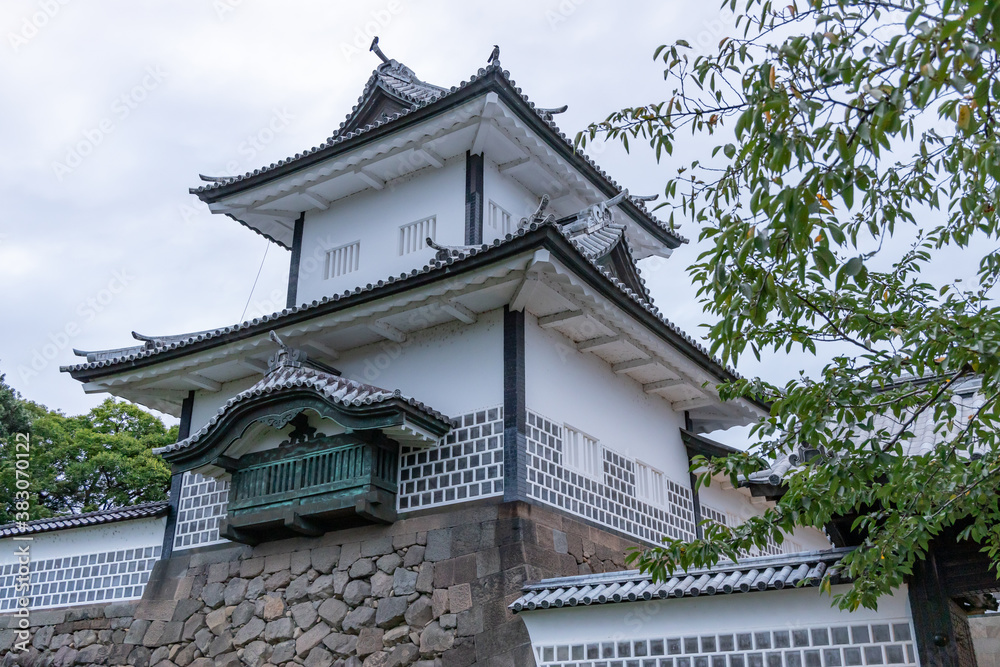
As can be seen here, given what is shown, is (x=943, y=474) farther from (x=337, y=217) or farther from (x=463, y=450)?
(x=337, y=217)

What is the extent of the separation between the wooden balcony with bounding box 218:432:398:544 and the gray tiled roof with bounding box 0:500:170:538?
1972 mm

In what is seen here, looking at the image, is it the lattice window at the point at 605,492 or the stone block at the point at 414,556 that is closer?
the stone block at the point at 414,556

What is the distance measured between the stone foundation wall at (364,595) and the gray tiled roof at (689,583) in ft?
1.35

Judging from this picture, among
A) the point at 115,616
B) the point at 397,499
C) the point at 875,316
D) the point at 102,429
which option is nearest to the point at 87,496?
the point at 102,429

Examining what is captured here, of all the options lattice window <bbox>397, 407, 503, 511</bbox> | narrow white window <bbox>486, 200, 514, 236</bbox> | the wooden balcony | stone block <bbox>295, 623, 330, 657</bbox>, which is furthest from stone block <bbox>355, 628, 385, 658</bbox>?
narrow white window <bbox>486, 200, 514, 236</bbox>

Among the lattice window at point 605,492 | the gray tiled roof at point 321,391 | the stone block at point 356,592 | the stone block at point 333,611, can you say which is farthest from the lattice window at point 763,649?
the gray tiled roof at point 321,391

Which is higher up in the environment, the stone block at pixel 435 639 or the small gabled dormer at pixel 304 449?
the small gabled dormer at pixel 304 449

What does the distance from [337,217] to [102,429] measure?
17378 mm

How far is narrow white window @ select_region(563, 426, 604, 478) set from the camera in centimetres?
1007

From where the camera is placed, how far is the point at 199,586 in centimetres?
1064

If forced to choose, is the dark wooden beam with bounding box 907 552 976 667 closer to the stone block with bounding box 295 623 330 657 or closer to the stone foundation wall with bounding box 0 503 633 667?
the stone foundation wall with bounding box 0 503 633 667

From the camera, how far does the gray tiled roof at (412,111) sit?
10953 mm

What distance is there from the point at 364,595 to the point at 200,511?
3.14m

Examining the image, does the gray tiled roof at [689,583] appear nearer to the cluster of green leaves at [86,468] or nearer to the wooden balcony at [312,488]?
the wooden balcony at [312,488]
